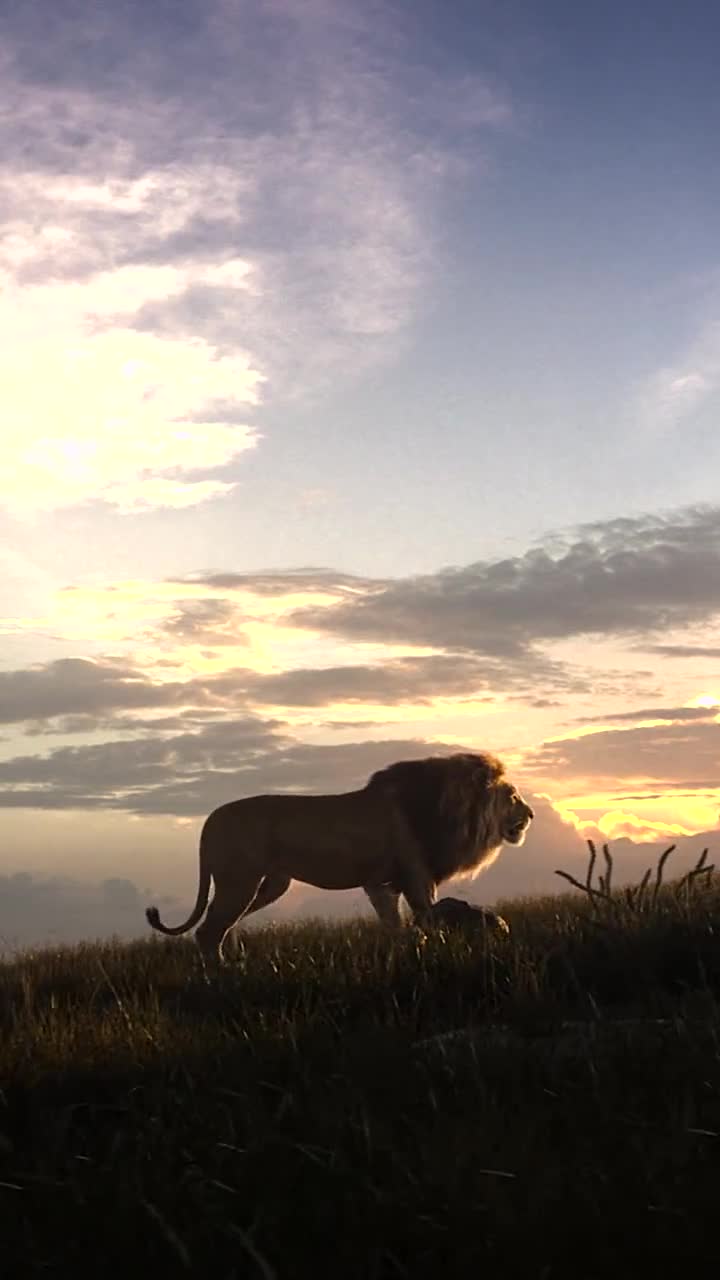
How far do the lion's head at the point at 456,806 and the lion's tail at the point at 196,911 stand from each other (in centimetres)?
159

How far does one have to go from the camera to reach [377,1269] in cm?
311

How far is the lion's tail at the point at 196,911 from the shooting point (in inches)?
414

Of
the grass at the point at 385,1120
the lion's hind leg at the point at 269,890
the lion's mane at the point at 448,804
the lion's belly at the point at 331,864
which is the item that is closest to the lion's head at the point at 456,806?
the lion's mane at the point at 448,804

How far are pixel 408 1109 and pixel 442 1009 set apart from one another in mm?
2044

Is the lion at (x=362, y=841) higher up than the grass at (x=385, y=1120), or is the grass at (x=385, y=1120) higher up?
the lion at (x=362, y=841)

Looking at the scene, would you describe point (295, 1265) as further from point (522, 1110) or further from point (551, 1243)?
point (522, 1110)

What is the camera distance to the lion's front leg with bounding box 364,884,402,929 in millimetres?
11141

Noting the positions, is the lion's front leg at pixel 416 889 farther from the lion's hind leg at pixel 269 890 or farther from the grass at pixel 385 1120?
the grass at pixel 385 1120

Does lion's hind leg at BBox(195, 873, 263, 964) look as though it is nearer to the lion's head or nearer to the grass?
the lion's head

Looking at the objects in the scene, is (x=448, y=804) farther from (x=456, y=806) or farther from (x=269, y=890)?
(x=269, y=890)

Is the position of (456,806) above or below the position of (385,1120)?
above

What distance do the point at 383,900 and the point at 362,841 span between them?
1.74 feet

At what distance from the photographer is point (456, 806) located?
11.7m

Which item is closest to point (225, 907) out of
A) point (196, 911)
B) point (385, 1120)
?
point (196, 911)
